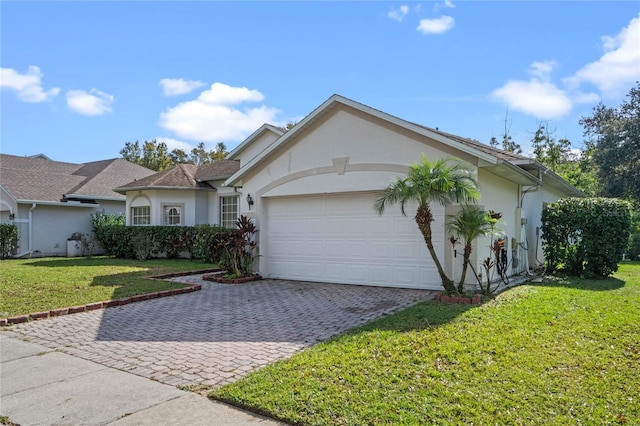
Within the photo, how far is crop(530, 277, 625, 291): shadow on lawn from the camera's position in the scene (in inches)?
397

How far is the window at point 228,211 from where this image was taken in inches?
783

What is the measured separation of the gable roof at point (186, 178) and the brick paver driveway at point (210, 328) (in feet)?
34.3

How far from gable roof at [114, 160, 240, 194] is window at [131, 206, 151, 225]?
107 centimetres

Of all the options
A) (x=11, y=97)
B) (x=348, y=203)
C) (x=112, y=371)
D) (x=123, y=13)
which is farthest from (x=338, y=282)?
(x=11, y=97)

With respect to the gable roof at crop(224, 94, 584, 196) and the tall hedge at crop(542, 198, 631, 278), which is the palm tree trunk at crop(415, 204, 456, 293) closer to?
the gable roof at crop(224, 94, 584, 196)

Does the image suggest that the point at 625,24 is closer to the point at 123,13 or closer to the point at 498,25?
the point at 498,25

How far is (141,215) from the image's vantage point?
2073 centimetres

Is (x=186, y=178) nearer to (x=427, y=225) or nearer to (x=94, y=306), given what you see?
(x=94, y=306)

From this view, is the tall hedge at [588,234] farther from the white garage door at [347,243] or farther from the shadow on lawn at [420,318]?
the shadow on lawn at [420,318]

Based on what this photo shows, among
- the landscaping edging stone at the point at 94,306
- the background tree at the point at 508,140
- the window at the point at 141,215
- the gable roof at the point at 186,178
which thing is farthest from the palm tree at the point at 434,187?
the background tree at the point at 508,140

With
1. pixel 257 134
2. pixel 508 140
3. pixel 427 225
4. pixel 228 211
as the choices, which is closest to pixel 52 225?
pixel 228 211

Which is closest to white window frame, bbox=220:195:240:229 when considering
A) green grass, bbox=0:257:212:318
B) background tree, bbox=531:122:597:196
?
green grass, bbox=0:257:212:318

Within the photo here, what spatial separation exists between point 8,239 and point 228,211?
33.4ft

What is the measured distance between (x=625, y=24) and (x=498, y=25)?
6.85m
